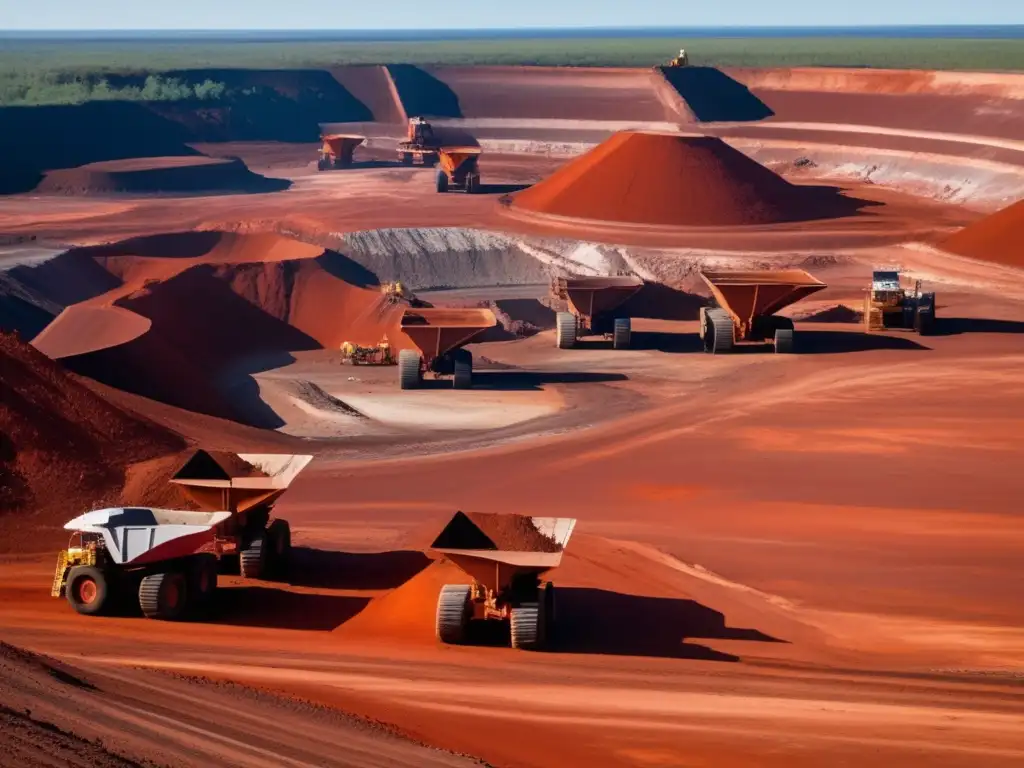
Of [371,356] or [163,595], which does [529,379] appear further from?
[163,595]

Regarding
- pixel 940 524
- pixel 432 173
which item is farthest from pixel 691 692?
pixel 432 173

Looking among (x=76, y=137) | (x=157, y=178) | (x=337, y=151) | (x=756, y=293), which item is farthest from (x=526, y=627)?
(x=76, y=137)

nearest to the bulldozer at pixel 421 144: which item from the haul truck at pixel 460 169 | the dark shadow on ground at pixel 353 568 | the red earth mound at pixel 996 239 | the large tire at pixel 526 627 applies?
the haul truck at pixel 460 169

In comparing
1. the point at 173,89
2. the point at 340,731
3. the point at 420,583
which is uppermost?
the point at 173,89

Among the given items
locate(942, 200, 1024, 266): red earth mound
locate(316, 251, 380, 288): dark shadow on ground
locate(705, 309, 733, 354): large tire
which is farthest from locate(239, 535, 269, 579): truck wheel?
locate(942, 200, 1024, 266): red earth mound

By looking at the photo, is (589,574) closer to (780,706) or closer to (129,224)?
(780,706)

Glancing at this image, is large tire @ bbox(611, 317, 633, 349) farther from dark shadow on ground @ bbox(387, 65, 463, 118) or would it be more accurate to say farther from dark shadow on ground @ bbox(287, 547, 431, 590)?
dark shadow on ground @ bbox(387, 65, 463, 118)
